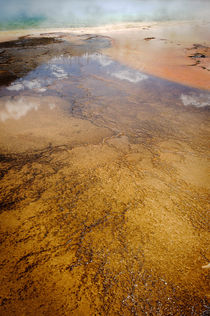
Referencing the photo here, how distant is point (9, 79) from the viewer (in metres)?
4.13

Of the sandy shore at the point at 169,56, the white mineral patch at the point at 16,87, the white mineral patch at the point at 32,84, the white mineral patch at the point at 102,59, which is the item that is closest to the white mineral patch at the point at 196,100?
the sandy shore at the point at 169,56

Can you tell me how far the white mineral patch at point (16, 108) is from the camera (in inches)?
110

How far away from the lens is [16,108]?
9.88ft

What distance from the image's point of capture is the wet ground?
3.62ft

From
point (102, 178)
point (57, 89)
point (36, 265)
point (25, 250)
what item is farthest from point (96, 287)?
point (57, 89)

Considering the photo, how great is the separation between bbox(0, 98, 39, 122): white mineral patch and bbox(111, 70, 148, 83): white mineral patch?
2.30 meters

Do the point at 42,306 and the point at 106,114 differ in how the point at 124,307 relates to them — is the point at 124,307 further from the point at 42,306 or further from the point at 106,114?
the point at 106,114

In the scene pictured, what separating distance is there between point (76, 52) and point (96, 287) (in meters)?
7.17

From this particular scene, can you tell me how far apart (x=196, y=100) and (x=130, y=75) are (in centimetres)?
185

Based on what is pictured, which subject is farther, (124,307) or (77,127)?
(77,127)

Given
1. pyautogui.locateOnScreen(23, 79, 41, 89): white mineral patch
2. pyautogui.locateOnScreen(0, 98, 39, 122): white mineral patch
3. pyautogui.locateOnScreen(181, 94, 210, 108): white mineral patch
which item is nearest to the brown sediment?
pyautogui.locateOnScreen(181, 94, 210, 108): white mineral patch

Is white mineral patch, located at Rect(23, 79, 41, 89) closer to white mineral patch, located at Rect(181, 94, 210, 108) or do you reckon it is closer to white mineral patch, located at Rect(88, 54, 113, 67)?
white mineral patch, located at Rect(88, 54, 113, 67)

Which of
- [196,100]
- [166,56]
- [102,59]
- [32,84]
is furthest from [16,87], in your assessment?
[166,56]

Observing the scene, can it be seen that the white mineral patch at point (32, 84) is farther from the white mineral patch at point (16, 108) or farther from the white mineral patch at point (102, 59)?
the white mineral patch at point (102, 59)
